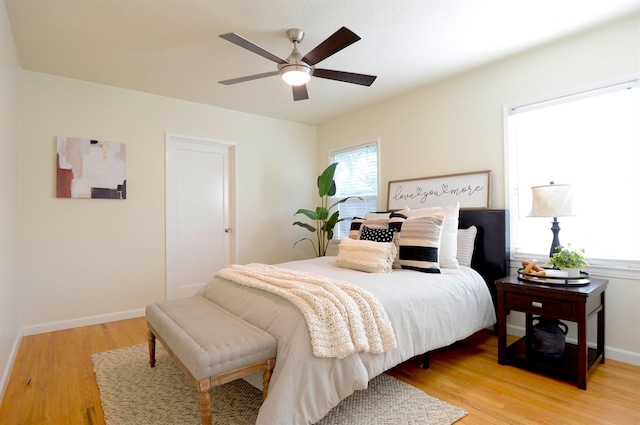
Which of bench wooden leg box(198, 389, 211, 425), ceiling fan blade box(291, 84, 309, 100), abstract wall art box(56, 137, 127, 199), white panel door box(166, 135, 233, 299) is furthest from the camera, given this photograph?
white panel door box(166, 135, 233, 299)

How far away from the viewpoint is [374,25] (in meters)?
2.51

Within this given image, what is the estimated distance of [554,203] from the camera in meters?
2.38

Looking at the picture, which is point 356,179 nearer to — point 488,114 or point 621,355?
point 488,114

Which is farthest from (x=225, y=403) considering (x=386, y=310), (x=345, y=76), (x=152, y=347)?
(x=345, y=76)

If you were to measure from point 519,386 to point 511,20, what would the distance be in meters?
2.48

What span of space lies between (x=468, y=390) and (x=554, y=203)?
1.39 metres

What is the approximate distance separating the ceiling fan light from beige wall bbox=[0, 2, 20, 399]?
180cm

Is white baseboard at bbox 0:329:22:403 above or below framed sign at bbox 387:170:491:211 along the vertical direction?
below

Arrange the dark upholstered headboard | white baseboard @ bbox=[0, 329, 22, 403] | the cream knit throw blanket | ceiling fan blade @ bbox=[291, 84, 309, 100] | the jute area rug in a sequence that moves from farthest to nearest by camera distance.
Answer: the dark upholstered headboard, ceiling fan blade @ bbox=[291, 84, 309, 100], white baseboard @ bbox=[0, 329, 22, 403], the jute area rug, the cream knit throw blanket

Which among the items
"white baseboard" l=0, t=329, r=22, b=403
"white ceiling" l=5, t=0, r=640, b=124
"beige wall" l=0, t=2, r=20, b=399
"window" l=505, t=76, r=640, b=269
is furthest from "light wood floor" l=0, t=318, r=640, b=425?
"white ceiling" l=5, t=0, r=640, b=124

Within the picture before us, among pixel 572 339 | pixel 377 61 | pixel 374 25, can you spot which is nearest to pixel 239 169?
pixel 377 61

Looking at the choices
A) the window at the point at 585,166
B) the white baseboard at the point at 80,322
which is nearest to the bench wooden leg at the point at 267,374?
the window at the point at 585,166

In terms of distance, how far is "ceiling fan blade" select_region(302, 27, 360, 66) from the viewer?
2010mm

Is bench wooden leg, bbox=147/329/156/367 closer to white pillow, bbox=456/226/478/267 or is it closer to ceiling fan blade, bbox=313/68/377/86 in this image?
ceiling fan blade, bbox=313/68/377/86
